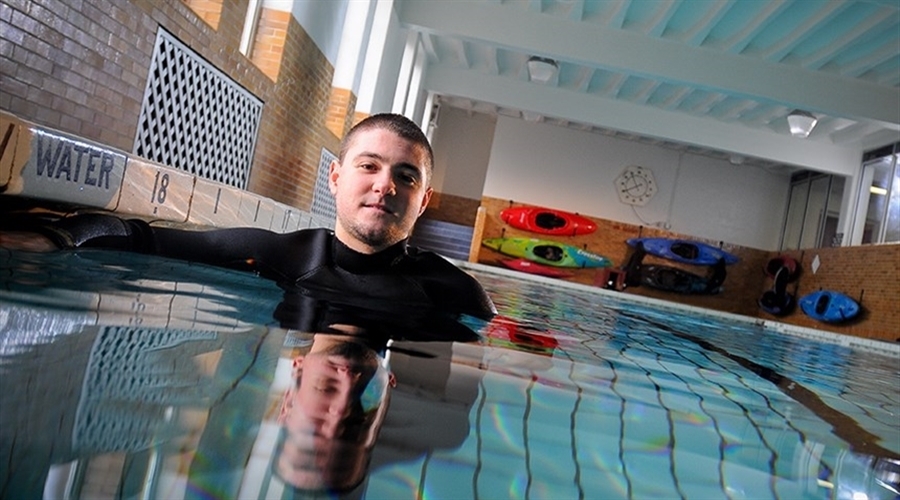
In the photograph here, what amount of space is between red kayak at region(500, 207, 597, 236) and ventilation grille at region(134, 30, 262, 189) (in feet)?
31.5

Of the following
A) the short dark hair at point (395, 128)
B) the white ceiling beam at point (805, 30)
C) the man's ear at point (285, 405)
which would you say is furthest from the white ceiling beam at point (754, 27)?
the man's ear at point (285, 405)

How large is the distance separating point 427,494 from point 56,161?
7.72ft

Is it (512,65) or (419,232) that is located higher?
(512,65)

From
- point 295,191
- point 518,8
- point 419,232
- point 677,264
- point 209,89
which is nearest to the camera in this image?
point 209,89

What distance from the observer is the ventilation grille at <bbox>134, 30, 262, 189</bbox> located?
4289 millimetres

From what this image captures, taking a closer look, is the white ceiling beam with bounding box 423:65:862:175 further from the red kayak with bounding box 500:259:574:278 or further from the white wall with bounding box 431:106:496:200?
the white wall with bounding box 431:106:496:200

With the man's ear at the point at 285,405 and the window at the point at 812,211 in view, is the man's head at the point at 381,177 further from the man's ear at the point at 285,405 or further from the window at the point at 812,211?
the window at the point at 812,211

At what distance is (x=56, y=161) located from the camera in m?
2.61

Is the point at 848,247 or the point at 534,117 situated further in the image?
the point at 534,117

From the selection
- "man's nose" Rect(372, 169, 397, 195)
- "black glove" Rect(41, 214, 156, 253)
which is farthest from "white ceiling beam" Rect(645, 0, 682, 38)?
"black glove" Rect(41, 214, 156, 253)

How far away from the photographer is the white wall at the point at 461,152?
17453 mm

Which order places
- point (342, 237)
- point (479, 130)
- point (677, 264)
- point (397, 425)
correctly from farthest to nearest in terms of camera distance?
point (479, 130), point (677, 264), point (342, 237), point (397, 425)

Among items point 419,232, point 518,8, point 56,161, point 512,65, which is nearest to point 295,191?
point 518,8

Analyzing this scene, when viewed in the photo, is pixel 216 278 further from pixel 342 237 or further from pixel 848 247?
pixel 848 247
